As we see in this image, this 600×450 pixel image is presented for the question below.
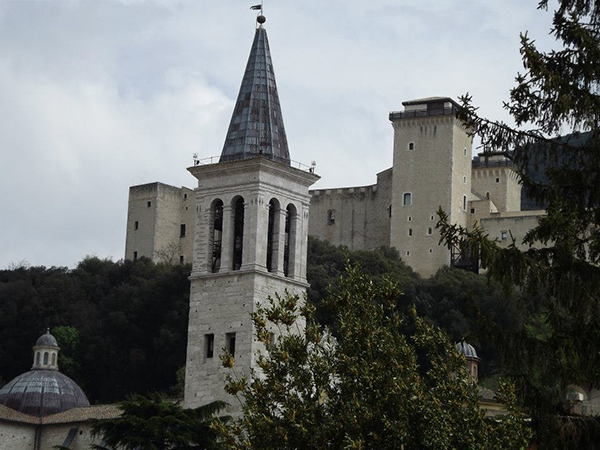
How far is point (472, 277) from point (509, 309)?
9.27 meters

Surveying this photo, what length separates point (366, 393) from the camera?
21.8m

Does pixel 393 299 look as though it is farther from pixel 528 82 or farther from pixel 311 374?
pixel 528 82

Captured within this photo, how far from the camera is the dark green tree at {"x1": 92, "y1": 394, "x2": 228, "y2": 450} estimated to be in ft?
130

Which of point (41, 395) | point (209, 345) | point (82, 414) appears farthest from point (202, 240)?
point (41, 395)

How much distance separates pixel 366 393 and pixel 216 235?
25.8 metres

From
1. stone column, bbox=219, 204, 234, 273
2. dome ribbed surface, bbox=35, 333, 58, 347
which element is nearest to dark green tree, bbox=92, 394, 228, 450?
stone column, bbox=219, 204, 234, 273

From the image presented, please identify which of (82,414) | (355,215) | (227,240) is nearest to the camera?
(227,240)

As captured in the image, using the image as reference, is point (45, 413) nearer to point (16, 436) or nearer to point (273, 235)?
point (16, 436)

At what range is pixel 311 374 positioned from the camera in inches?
893

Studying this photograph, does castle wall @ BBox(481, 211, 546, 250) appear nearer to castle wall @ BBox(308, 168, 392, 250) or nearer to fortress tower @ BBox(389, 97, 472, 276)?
fortress tower @ BBox(389, 97, 472, 276)

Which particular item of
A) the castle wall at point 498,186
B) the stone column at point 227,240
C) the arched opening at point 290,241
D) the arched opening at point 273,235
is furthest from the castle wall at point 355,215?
the stone column at point 227,240

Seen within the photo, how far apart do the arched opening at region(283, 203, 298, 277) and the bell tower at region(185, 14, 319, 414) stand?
1.2 inches

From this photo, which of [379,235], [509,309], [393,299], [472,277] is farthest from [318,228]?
[393,299]

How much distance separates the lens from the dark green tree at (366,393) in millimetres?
20828
